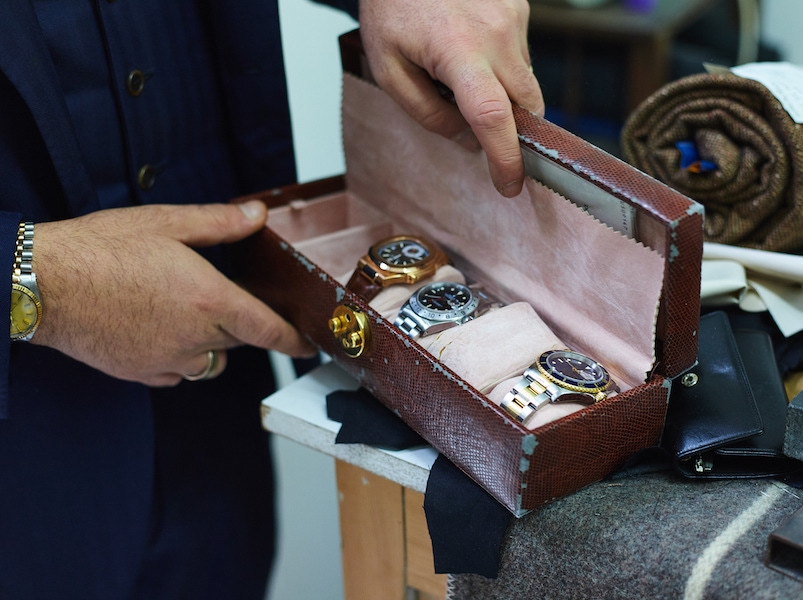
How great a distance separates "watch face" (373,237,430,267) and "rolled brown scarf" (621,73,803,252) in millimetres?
212

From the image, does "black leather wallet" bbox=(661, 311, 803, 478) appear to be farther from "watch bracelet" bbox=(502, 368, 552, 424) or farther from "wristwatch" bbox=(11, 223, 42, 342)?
"wristwatch" bbox=(11, 223, 42, 342)

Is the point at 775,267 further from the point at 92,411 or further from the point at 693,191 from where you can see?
the point at 92,411

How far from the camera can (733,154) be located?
A: 2.11 feet

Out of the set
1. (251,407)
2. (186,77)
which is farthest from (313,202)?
(251,407)

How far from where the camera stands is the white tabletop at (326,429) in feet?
1.85

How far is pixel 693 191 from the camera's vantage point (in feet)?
2.23

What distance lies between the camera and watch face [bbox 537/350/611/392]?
0.50 metres

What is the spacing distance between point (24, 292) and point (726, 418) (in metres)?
0.47

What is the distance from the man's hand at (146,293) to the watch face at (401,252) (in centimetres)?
11

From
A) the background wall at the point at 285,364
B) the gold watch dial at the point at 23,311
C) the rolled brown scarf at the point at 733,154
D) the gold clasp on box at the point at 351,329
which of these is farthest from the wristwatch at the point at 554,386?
the background wall at the point at 285,364

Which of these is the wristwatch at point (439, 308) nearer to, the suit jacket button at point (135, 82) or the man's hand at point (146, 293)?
the man's hand at point (146, 293)

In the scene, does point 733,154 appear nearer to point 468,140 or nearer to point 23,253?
point 468,140

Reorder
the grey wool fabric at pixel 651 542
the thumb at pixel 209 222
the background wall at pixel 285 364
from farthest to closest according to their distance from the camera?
the background wall at pixel 285 364 → the thumb at pixel 209 222 → the grey wool fabric at pixel 651 542

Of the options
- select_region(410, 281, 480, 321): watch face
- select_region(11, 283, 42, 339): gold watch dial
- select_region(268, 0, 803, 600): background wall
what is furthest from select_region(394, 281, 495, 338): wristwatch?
select_region(268, 0, 803, 600): background wall
